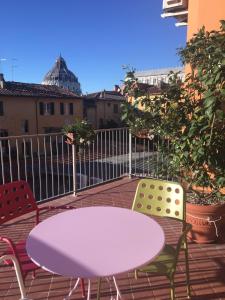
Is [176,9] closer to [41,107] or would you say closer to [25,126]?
[25,126]

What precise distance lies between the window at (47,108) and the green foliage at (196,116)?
26185 millimetres

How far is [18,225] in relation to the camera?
3.87 metres

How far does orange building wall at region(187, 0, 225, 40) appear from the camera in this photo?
4238 millimetres

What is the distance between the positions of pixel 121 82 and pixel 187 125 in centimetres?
105

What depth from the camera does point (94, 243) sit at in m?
1.75

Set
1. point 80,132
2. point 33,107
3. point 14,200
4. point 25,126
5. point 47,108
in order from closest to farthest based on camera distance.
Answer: point 14,200, point 80,132, point 25,126, point 33,107, point 47,108

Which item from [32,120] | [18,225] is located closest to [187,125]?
[18,225]

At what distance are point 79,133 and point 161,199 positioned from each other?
2607 millimetres

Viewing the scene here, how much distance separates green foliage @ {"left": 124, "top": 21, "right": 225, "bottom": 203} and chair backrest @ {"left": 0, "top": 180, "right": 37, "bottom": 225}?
1701 millimetres

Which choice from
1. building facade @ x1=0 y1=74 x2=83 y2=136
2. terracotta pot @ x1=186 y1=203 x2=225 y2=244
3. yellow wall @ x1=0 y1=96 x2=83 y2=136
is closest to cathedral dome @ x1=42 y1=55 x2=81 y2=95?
building facade @ x1=0 y1=74 x2=83 y2=136

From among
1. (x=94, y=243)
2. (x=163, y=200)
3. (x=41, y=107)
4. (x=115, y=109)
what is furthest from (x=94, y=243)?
(x=115, y=109)

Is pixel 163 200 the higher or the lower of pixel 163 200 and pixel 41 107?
the lower

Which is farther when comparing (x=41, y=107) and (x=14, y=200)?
(x=41, y=107)

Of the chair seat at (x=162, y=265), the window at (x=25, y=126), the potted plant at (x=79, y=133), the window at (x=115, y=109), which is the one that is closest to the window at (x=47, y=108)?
the window at (x=25, y=126)
